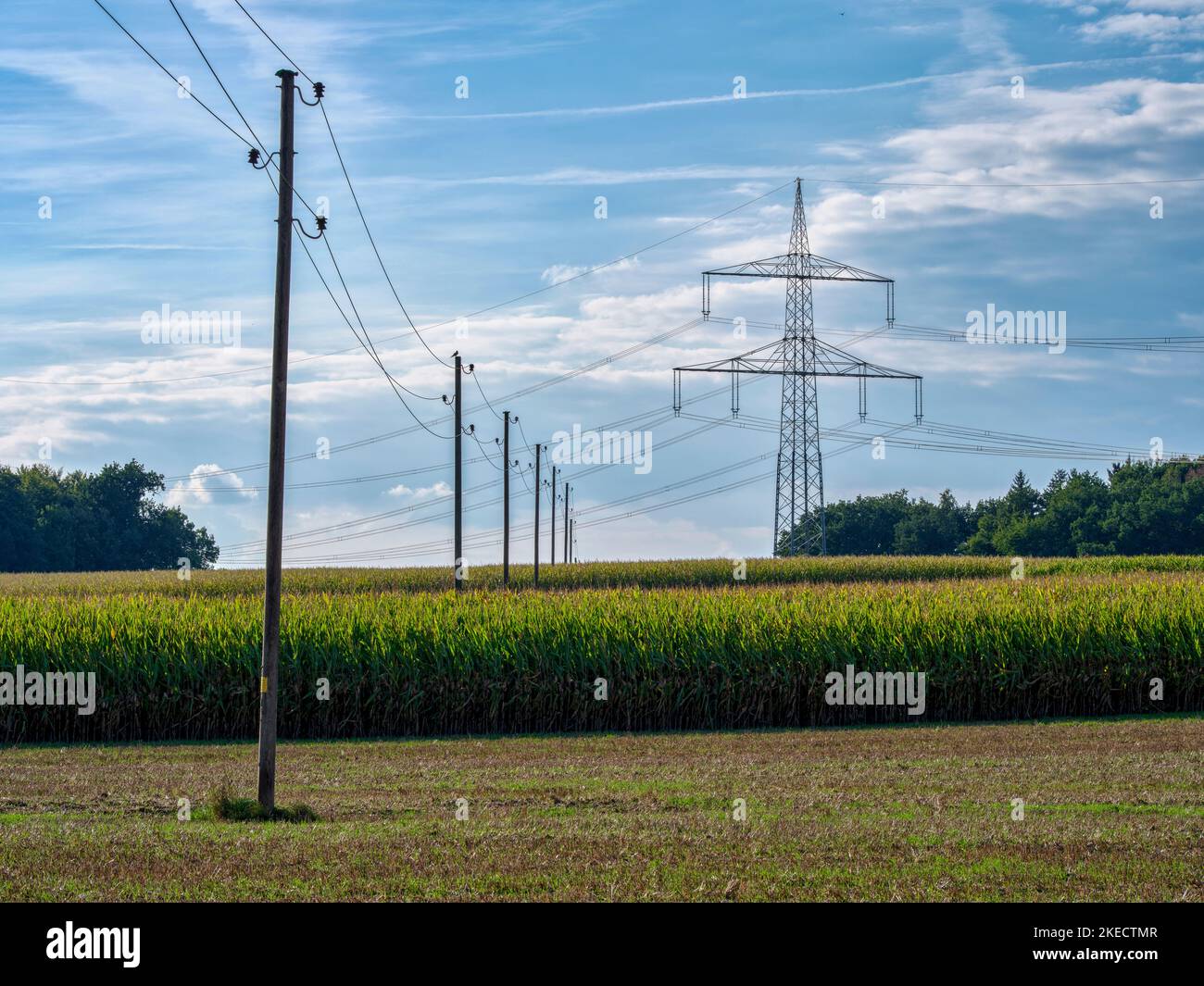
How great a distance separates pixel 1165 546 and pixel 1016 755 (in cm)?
9817

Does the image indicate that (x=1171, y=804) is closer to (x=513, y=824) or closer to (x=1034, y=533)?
(x=513, y=824)

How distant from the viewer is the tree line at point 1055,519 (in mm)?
109938

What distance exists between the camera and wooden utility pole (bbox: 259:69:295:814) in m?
15.2

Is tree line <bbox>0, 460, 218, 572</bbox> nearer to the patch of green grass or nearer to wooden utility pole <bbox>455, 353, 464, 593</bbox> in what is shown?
wooden utility pole <bbox>455, 353, 464, 593</bbox>

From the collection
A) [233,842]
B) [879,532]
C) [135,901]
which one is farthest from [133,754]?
[879,532]

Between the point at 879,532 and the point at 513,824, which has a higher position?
the point at 879,532

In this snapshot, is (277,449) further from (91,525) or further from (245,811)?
(91,525)

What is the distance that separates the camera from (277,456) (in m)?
15.3

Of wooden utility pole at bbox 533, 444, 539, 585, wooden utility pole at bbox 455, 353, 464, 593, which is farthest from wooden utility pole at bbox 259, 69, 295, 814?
wooden utility pole at bbox 533, 444, 539, 585

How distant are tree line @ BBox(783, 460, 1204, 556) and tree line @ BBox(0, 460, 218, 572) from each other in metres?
68.9

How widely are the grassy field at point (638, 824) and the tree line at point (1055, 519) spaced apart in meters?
95.4

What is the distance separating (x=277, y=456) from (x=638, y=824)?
19.9 feet

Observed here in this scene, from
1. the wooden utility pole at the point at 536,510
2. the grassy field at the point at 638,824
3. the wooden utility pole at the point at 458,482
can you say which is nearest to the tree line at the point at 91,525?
the wooden utility pole at the point at 536,510
